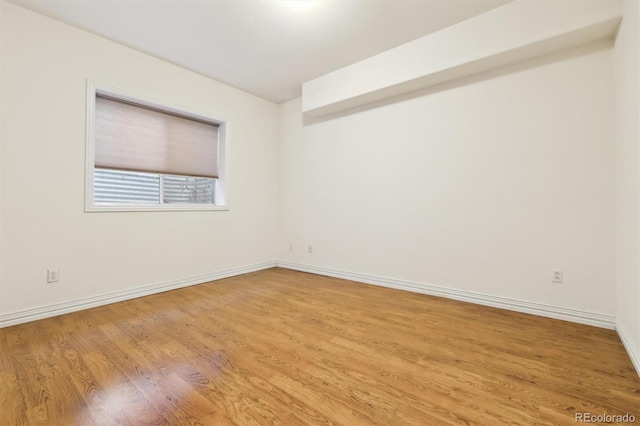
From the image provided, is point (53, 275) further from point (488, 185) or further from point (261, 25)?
point (488, 185)

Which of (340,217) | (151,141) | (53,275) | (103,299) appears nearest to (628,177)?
(340,217)

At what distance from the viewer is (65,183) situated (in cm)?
258

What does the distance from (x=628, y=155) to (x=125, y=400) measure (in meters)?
3.40

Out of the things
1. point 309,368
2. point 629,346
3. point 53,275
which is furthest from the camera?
point 53,275

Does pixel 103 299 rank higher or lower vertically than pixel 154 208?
lower

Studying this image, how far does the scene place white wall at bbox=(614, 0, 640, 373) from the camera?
66.5 inches

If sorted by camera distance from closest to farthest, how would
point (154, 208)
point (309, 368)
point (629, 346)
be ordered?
point (309, 368) < point (629, 346) < point (154, 208)

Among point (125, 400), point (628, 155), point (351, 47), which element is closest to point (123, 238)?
point (125, 400)

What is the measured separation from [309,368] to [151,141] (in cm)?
308

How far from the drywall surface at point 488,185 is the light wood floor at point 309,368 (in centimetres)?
50

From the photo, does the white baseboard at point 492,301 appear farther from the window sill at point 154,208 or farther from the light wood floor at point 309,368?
the window sill at point 154,208

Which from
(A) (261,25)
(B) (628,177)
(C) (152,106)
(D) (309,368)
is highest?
(A) (261,25)

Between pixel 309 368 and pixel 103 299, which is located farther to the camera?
pixel 103 299

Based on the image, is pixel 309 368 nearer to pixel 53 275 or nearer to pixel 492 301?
pixel 492 301
